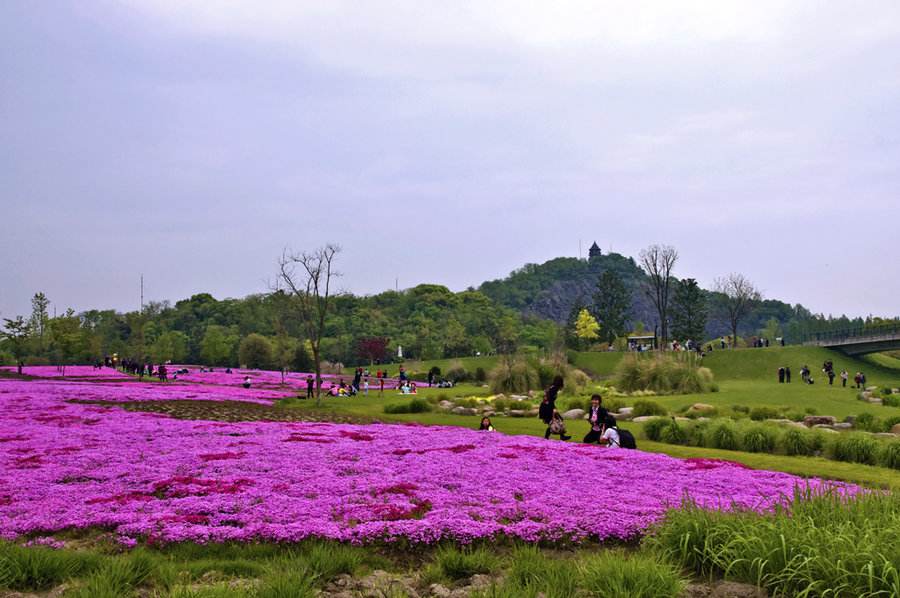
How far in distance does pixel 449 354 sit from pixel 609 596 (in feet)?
287

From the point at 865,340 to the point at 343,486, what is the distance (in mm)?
67106

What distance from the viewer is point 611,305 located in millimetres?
104688

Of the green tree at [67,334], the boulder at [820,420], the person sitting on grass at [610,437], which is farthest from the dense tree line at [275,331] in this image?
the person sitting on grass at [610,437]

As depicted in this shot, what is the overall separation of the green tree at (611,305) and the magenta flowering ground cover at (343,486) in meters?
87.0

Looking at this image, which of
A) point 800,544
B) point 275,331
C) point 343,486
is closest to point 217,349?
point 275,331

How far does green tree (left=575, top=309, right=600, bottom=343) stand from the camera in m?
102

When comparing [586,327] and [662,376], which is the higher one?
[586,327]

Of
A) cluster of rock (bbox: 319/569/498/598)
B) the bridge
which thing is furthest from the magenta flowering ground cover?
the bridge

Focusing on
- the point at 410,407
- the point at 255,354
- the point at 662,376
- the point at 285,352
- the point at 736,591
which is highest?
the point at 285,352

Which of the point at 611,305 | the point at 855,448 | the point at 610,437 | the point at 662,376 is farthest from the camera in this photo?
the point at 611,305

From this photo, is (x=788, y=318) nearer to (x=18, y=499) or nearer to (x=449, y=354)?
(x=449, y=354)

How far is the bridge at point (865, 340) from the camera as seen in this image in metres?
62.1

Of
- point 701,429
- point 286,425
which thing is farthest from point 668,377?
point 286,425

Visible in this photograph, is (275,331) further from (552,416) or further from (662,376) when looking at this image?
(552,416)
